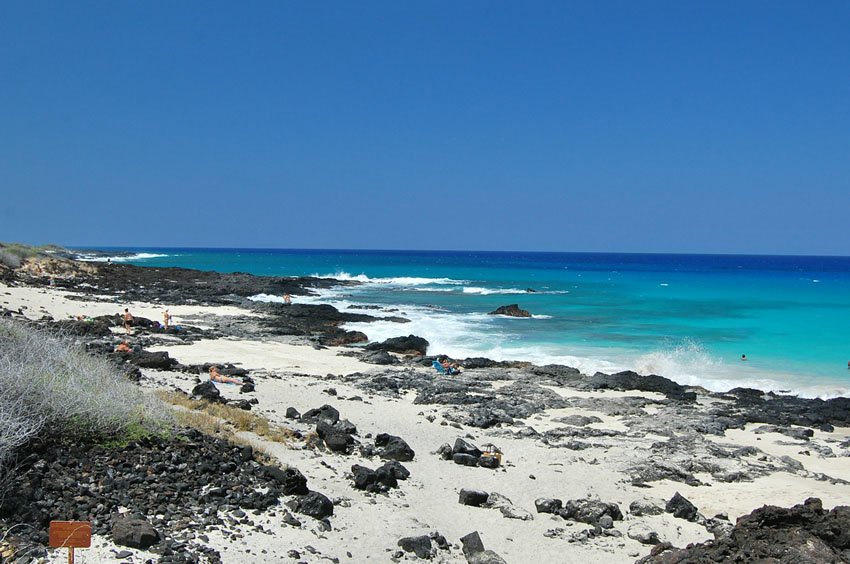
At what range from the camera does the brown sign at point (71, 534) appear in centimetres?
465

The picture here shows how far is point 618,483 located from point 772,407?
29.3 feet

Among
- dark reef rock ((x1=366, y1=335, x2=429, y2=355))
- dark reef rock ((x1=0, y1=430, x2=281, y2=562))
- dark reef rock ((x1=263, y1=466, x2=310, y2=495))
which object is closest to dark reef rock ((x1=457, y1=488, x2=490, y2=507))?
dark reef rock ((x1=263, y1=466, x2=310, y2=495))

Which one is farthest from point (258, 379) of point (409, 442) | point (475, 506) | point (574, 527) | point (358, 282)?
point (358, 282)

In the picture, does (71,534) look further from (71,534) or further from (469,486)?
(469,486)

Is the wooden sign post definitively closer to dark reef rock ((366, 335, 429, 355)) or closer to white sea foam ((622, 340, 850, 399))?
white sea foam ((622, 340, 850, 399))

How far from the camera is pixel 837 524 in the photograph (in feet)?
18.1

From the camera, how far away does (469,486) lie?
912cm

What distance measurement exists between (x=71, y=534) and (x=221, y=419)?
5238 mm

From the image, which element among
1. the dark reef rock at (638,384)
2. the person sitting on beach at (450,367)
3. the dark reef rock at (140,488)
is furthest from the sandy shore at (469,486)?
the person sitting on beach at (450,367)

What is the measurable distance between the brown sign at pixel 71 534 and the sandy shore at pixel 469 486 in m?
0.51

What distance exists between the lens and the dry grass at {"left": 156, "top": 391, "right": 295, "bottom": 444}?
29.4ft

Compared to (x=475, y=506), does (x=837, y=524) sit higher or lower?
higher

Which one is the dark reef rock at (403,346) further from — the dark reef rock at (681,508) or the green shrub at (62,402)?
the dark reef rock at (681,508)

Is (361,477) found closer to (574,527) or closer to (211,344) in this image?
(574,527)
